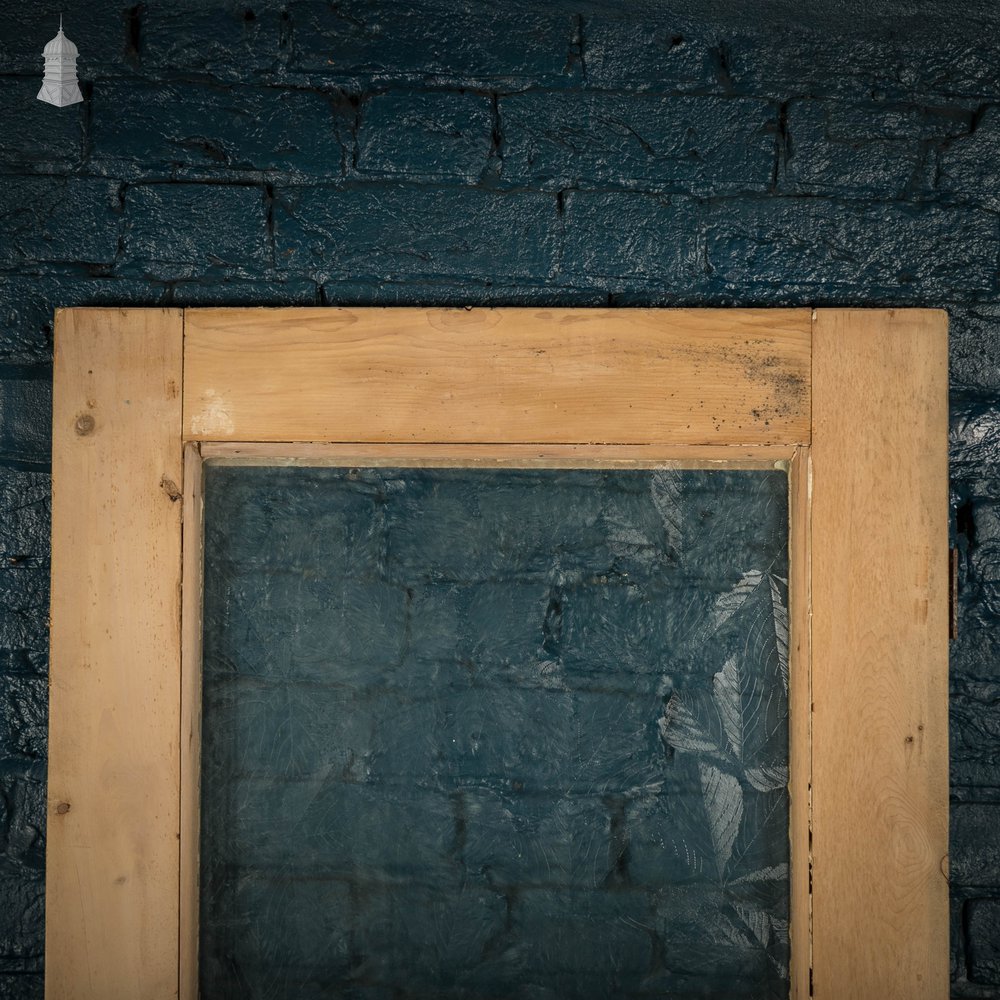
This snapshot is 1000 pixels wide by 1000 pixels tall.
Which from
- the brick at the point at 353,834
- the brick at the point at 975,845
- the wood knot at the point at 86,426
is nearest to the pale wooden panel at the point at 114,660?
the wood knot at the point at 86,426

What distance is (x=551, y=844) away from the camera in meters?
1.18

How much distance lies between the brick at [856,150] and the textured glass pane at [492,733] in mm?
426

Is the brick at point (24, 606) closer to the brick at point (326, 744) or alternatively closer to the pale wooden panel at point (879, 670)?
the brick at point (326, 744)

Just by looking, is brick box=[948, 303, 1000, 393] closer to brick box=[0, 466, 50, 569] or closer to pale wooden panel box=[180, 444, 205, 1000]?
pale wooden panel box=[180, 444, 205, 1000]

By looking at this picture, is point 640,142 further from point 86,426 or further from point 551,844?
point 551,844

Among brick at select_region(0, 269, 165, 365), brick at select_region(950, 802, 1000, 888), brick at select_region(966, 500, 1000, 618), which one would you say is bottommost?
brick at select_region(950, 802, 1000, 888)

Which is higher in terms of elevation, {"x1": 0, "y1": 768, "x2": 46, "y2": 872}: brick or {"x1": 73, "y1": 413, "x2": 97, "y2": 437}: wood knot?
{"x1": 73, "y1": 413, "x2": 97, "y2": 437}: wood knot

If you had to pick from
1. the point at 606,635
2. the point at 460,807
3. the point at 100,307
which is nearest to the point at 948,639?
the point at 606,635

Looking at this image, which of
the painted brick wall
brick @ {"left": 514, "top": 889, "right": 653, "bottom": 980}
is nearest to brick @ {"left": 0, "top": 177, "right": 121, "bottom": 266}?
the painted brick wall

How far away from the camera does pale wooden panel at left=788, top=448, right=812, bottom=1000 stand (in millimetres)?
1126

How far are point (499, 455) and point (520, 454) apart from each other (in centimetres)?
3

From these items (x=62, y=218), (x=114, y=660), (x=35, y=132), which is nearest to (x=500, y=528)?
(x=114, y=660)

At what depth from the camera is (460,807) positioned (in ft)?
3.89

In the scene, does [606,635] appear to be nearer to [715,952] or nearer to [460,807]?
[460,807]
